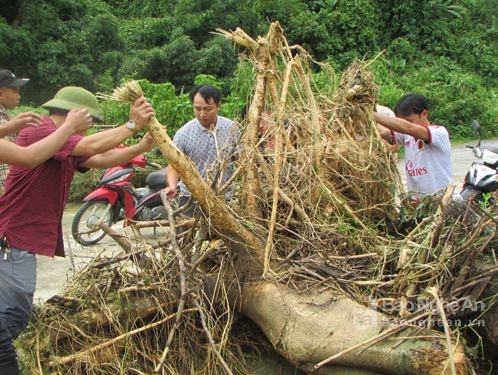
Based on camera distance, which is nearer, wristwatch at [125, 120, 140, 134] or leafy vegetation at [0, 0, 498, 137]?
wristwatch at [125, 120, 140, 134]

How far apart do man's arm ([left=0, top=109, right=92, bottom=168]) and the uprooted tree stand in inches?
10.9


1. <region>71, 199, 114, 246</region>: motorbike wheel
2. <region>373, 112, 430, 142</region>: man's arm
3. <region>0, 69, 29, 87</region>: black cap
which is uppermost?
<region>0, 69, 29, 87</region>: black cap

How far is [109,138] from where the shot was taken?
9.75 feet

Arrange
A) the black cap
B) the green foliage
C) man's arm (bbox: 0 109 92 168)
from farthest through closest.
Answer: the green foliage
the black cap
man's arm (bbox: 0 109 92 168)

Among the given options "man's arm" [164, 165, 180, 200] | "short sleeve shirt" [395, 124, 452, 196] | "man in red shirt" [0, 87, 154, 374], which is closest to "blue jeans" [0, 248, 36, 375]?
"man in red shirt" [0, 87, 154, 374]

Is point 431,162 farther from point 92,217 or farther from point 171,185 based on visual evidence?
point 92,217

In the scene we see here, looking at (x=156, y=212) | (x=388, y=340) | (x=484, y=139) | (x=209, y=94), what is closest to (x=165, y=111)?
(x=156, y=212)

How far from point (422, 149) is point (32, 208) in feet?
8.54

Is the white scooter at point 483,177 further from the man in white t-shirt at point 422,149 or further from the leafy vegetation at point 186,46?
the leafy vegetation at point 186,46

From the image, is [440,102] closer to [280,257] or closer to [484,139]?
[484,139]

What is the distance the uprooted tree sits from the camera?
2855 mm

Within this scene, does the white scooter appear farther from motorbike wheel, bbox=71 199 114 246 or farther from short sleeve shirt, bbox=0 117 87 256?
motorbike wheel, bbox=71 199 114 246

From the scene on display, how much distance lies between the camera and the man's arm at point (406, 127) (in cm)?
396

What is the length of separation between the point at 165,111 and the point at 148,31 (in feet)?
23.2
